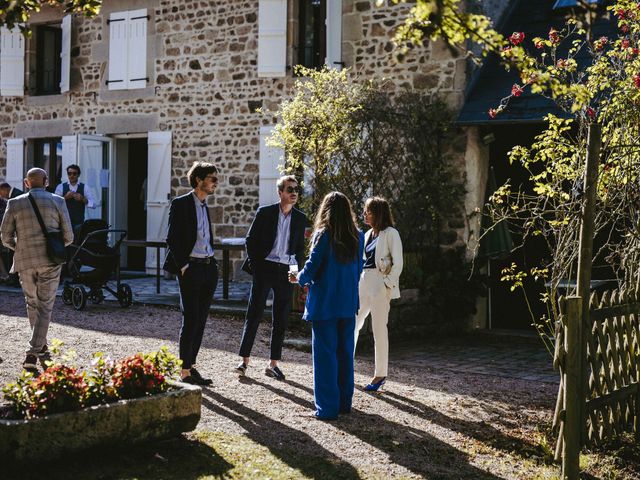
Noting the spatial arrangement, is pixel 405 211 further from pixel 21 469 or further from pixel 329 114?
pixel 21 469

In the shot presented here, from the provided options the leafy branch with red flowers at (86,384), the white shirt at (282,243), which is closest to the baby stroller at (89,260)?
the white shirt at (282,243)

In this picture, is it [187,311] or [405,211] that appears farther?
[405,211]

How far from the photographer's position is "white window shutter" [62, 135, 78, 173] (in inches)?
598

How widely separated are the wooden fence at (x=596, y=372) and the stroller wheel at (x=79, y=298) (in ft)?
22.7

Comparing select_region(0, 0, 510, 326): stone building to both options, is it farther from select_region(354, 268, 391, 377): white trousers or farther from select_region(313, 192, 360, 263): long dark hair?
select_region(313, 192, 360, 263): long dark hair

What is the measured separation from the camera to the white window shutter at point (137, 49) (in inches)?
592

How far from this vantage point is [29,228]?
24.4ft

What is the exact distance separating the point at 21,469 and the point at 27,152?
12.6 m

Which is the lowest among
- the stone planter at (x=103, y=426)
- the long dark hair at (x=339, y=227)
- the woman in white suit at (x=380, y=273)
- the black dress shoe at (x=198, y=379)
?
the black dress shoe at (x=198, y=379)

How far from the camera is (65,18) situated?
15.8m

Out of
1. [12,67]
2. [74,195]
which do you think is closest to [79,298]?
[74,195]

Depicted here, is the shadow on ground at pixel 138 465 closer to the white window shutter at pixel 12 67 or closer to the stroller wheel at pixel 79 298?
the stroller wheel at pixel 79 298

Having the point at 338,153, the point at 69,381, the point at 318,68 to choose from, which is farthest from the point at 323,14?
the point at 69,381

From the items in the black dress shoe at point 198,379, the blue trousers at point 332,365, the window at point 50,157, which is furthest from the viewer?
the window at point 50,157
